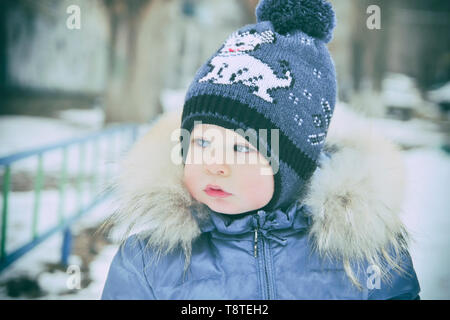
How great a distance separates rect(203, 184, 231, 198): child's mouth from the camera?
84cm

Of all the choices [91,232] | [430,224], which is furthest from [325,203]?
[91,232]

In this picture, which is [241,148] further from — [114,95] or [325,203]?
[114,95]

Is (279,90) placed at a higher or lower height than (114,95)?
lower

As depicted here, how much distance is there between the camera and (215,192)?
847 mm

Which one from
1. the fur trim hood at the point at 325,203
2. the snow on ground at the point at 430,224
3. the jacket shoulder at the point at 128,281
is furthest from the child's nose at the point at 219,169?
the snow on ground at the point at 430,224

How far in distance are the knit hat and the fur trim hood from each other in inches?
3.1

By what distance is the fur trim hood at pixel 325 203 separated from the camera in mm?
854

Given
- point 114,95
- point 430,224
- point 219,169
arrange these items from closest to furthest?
point 219,169, point 430,224, point 114,95

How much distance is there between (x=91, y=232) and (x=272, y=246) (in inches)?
68.2

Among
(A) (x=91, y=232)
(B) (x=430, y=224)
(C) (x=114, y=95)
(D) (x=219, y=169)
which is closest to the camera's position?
(D) (x=219, y=169)

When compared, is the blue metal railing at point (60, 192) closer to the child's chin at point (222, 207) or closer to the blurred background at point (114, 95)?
the blurred background at point (114, 95)

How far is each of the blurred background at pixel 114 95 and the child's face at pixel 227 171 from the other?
0.93 metres

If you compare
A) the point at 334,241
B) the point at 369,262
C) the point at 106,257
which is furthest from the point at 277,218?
the point at 106,257

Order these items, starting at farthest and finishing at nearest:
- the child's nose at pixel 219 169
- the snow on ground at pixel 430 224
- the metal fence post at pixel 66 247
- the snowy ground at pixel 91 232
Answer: the metal fence post at pixel 66 247 → the snowy ground at pixel 91 232 → the snow on ground at pixel 430 224 → the child's nose at pixel 219 169
